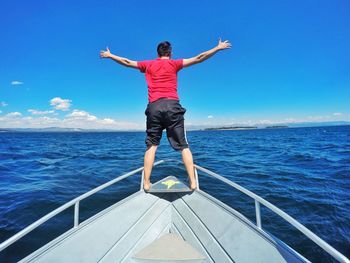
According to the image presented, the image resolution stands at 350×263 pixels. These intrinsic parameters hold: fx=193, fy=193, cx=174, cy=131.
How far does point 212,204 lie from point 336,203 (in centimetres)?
540

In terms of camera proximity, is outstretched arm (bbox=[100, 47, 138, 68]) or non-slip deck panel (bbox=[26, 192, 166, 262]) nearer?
non-slip deck panel (bbox=[26, 192, 166, 262])

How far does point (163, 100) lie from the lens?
2.80 m

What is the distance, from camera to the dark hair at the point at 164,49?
3.00 metres

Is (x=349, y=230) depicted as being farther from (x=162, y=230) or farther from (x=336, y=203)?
(x=162, y=230)

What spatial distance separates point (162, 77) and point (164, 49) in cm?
48

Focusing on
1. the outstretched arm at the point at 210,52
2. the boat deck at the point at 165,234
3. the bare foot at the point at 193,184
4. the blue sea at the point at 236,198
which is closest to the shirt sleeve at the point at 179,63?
the outstretched arm at the point at 210,52

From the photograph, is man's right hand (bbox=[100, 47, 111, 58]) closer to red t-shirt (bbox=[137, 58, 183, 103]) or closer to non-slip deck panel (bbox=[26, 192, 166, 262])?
red t-shirt (bbox=[137, 58, 183, 103])

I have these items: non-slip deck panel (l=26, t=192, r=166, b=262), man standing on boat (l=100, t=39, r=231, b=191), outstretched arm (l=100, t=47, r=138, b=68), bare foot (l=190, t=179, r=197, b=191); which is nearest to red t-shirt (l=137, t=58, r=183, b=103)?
man standing on boat (l=100, t=39, r=231, b=191)

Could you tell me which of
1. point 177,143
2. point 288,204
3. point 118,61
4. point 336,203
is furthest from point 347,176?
point 118,61

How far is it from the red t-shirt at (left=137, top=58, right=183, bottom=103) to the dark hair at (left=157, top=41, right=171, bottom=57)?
0.13 meters

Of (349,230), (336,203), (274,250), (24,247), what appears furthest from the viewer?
(336,203)

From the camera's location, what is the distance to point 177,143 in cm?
292

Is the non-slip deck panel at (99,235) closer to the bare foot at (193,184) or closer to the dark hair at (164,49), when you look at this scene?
the bare foot at (193,184)

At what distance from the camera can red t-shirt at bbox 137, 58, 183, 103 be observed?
9.44ft
